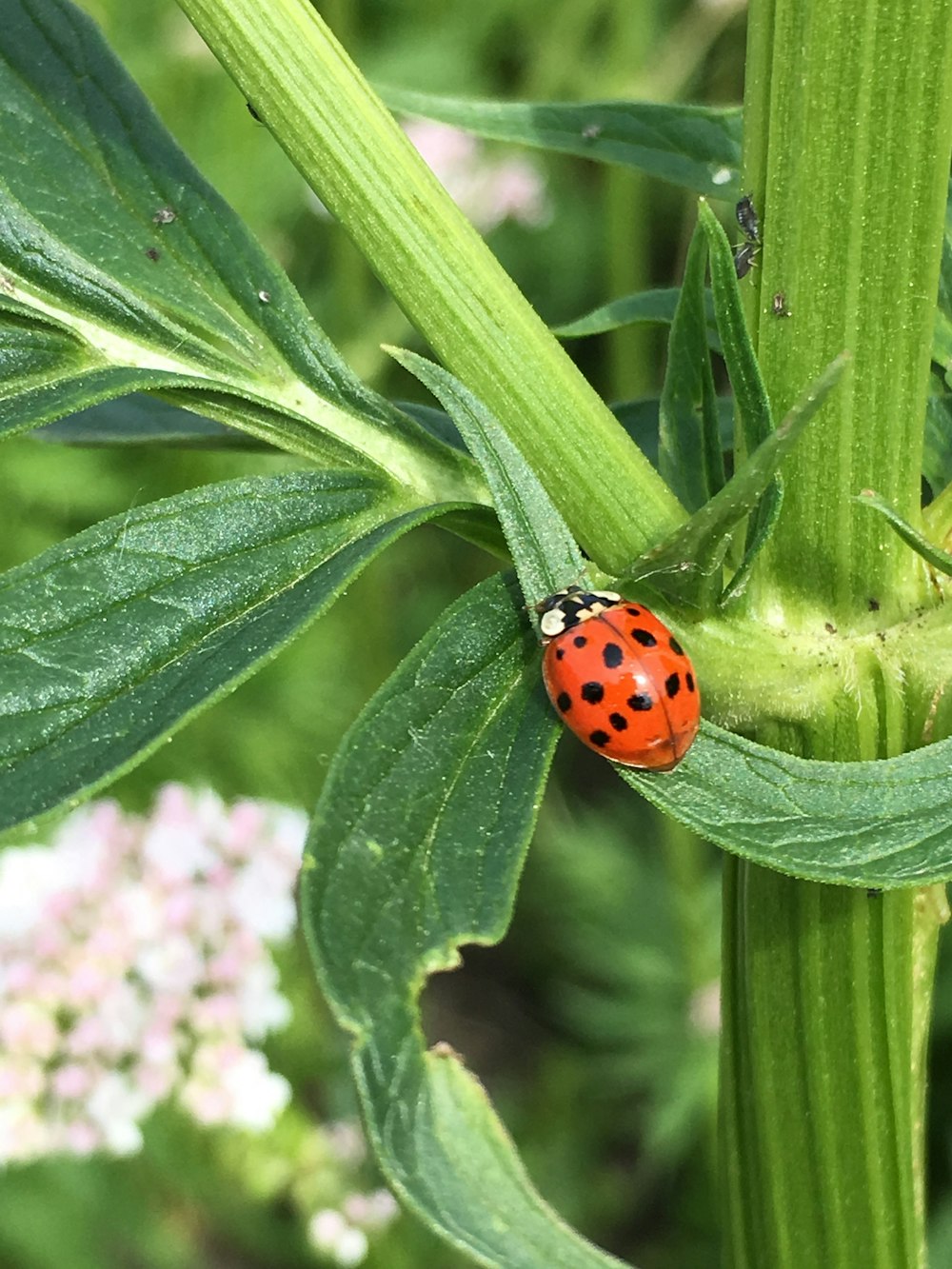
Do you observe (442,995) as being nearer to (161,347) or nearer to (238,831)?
(238,831)

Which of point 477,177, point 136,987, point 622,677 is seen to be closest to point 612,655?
point 622,677

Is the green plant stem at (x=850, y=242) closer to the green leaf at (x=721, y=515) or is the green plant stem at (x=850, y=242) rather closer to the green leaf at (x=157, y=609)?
the green leaf at (x=721, y=515)

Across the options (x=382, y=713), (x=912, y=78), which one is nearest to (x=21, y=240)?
(x=382, y=713)

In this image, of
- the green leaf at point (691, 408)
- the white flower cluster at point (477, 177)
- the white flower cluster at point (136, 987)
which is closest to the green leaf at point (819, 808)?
the green leaf at point (691, 408)

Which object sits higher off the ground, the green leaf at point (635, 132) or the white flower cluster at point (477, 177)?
the green leaf at point (635, 132)

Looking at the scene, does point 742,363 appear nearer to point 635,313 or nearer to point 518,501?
point 518,501
